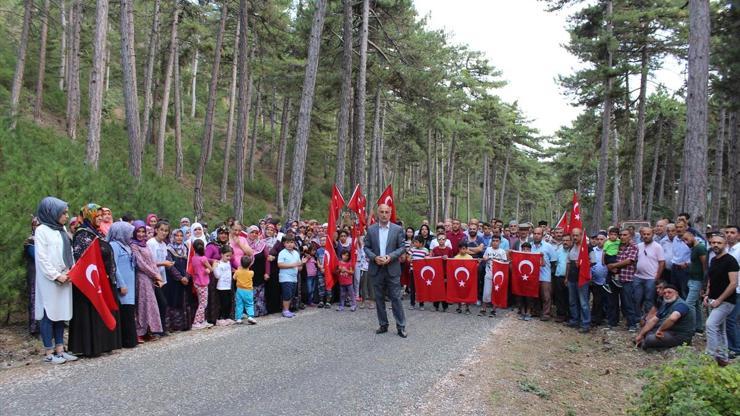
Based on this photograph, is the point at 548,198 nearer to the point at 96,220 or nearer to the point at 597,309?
the point at 597,309

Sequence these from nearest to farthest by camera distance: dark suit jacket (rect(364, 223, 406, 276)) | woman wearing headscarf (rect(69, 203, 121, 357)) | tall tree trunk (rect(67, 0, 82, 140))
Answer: woman wearing headscarf (rect(69, 203, 121, 357)), dark suit jacket (rect(364, 223, 406, 276)), tall tree trunk (rect(67, 0, 82, 140))

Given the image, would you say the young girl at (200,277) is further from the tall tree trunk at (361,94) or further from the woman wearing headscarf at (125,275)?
the tall tree trunk at (361,94)

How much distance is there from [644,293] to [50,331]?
9.87 metres

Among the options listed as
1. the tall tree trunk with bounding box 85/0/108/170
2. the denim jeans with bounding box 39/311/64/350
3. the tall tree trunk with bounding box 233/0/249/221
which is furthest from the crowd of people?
the tall tree trunk with bounding box 233/0/249/221

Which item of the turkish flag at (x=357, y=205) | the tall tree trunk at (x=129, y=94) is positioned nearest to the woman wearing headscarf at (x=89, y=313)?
the turkish flag at (x=357, y=205)

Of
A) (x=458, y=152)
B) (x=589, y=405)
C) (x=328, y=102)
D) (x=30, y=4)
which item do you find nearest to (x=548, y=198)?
(x=458, y=152)

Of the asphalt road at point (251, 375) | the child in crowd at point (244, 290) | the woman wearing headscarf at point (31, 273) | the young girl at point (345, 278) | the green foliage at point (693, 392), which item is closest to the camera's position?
the green foliage at point (693, 392)

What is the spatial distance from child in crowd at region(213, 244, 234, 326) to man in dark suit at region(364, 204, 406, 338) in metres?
2.67

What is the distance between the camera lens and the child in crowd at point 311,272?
37.6 ft

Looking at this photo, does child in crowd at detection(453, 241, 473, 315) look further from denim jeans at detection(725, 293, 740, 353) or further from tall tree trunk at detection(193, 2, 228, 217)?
tall tree trunk at detection(193, 2, 228, 217)

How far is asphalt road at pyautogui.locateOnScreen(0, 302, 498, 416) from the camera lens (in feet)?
16.5

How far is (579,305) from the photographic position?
10922 mm

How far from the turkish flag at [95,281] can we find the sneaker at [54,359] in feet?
2.09

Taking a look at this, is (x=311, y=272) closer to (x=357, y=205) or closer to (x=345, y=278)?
(x=345, y=278)
